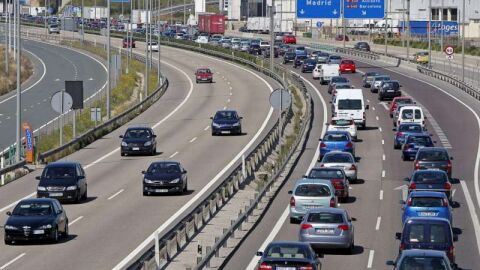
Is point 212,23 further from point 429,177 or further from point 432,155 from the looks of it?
point 429,177

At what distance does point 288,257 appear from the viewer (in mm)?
25969

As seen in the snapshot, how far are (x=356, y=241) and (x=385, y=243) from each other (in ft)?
2.82

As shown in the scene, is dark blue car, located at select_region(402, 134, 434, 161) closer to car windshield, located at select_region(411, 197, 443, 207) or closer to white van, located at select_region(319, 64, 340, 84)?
car windshield, located at select_region(411, 197, 443, 207)

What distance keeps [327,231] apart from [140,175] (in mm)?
20081

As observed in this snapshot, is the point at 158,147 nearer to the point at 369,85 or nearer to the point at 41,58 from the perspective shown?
the point at 369,85

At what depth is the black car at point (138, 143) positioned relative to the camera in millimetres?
57688

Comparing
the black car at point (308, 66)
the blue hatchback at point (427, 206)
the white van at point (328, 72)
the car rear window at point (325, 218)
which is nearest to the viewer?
the car rear window at point (325, 218)

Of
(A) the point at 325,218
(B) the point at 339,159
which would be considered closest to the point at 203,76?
(B) the point at 339,159

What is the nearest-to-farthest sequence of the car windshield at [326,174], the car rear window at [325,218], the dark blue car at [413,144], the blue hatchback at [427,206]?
the car rear window at [325,218], the blue hatchback at [427,206], the car windshield at [326,174], the dark blue car at [413,144]

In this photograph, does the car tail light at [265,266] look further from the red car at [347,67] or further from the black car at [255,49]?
the black car at [255,49]

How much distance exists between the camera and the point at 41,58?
146 meters

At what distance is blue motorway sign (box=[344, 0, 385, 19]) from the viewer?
124 metres

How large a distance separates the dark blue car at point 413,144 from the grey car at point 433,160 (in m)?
5.00

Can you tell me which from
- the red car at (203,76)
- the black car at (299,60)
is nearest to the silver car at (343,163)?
the red car at (203,76)
